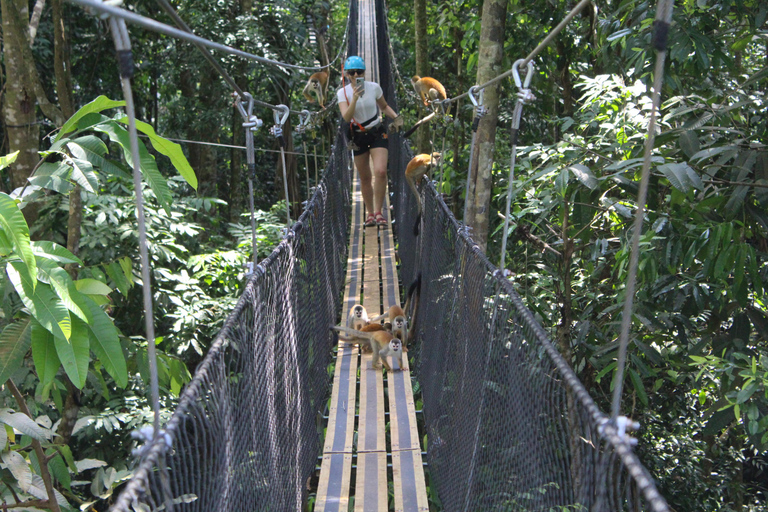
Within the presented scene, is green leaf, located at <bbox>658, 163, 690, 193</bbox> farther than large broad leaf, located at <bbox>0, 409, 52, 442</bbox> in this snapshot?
Yes

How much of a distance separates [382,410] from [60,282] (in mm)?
1555

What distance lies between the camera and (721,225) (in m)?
1.91

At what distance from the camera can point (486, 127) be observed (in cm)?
315

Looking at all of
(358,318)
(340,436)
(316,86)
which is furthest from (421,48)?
(340,436)

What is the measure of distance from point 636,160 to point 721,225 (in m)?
0.31

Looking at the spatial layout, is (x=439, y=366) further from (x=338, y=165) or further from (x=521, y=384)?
(x=338, y=165)

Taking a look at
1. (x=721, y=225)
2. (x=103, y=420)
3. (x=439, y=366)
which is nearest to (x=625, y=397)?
(x=439, y=366)

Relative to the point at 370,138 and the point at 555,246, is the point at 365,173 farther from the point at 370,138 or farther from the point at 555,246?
the point at 555,246

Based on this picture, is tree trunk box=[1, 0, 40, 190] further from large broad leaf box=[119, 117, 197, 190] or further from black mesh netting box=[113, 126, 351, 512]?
large broad leaf box=[119, 117, 197, 190]

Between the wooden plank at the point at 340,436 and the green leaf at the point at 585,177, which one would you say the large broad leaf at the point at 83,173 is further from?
the green leaf at the point at 585,177

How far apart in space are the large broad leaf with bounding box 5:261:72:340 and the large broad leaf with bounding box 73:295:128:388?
71 millimetres

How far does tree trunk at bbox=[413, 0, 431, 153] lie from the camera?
5543mm

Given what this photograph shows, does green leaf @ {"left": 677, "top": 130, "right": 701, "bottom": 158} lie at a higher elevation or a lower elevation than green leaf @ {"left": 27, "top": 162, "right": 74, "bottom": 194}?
higher

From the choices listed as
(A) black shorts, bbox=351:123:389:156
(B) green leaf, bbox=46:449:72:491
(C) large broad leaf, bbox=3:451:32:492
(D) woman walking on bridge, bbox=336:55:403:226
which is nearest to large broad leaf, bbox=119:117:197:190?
(C) large broad leaf, bbox=3:451:32:492
